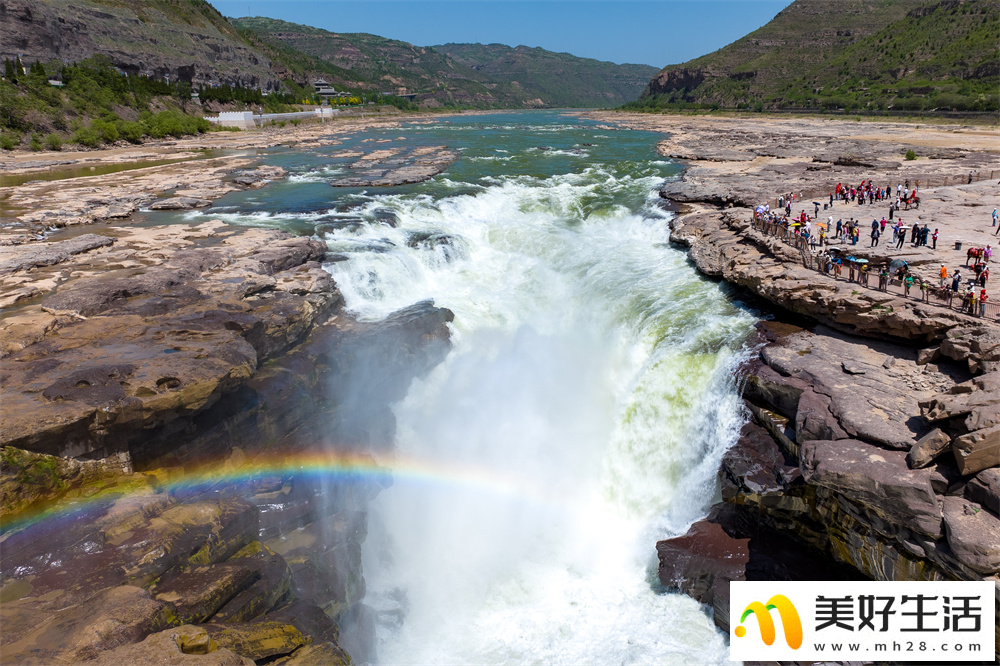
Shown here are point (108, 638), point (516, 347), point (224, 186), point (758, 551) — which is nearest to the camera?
point (108, 638)

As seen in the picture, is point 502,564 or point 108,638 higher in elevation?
point 108,638

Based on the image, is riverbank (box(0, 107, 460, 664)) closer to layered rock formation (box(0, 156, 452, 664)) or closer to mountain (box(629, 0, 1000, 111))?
layered rock formation (box(0, 156, 452, 664))

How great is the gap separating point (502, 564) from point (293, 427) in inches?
251

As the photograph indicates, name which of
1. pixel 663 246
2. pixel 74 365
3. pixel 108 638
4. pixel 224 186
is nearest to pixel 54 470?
pixel 74 365

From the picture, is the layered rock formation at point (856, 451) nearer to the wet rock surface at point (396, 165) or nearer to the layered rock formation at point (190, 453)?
the layered rock formation at point (190, 453)

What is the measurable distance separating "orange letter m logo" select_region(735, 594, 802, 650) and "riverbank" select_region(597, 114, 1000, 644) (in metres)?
1.52

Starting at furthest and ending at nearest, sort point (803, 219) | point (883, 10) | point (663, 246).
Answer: point (883, 10)
point (663, 246)
point (803, 219)

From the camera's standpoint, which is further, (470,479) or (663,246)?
(663,246)

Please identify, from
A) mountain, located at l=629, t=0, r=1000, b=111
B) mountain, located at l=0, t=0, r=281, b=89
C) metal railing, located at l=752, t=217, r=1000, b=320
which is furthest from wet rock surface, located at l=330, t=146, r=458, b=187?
mountain, located at l=629, t=0, r=1000, b=111

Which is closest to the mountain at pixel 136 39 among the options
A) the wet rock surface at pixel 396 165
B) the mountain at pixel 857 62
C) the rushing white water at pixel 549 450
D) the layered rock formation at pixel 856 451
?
the wet rock surface at pixel 396 165

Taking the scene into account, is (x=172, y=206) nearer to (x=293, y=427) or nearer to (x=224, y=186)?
(x=224, y=186)

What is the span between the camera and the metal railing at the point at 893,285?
13.2m

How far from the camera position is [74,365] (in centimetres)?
1081

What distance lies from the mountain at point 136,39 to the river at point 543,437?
68.5 metres
